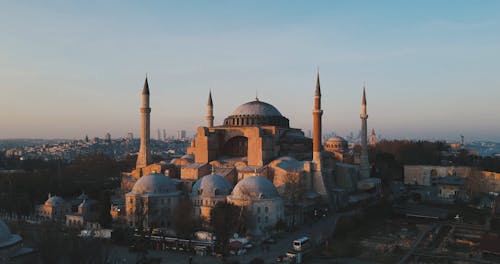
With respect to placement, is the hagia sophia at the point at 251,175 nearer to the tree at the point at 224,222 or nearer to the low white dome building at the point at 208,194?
the low white dome building at the point at 208,194

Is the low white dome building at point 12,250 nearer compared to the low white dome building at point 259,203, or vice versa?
the low white dome building at point 12,250

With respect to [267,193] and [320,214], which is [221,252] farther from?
[320,214]

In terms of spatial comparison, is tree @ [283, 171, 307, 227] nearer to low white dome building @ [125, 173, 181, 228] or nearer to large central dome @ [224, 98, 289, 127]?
low white dome building @ [125, 173, 181, 228]

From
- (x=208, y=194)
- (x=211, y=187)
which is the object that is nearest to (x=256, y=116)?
(x=211, y=187)

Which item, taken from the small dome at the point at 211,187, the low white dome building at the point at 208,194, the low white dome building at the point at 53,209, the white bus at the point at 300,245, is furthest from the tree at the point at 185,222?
the low white dome building at the point at 53,209

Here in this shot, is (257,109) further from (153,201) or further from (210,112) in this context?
(153,201)

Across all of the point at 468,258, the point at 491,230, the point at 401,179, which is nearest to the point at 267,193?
the point at 468,258
